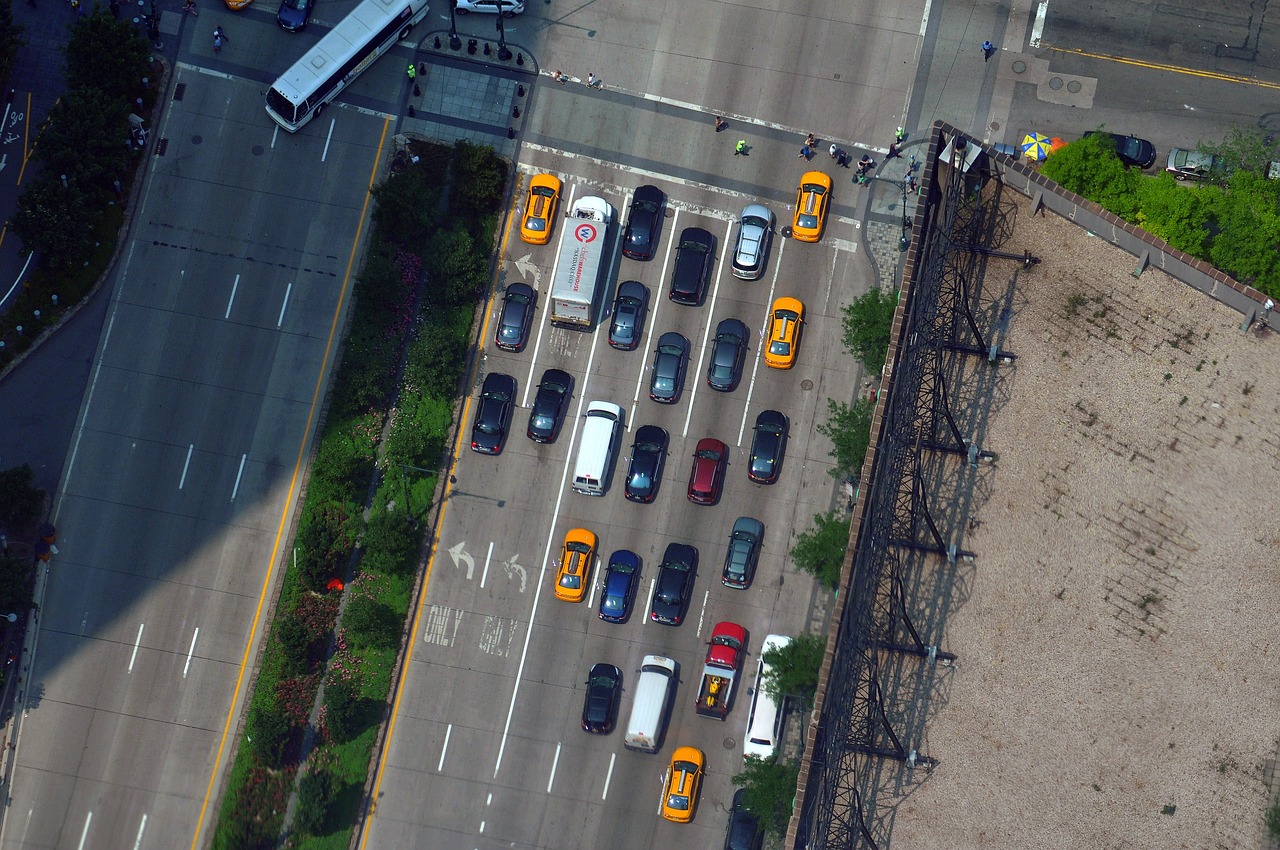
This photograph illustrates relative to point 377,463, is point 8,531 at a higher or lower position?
lower

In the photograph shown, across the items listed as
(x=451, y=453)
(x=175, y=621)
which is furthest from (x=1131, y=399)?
(x=175, y=621)

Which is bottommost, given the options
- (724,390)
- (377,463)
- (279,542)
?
(279,542)

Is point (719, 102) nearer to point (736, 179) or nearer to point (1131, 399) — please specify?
point (736, 179)

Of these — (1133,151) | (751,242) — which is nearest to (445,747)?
(751,242)

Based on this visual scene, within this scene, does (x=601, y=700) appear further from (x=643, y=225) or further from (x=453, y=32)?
(x=453, y=32)

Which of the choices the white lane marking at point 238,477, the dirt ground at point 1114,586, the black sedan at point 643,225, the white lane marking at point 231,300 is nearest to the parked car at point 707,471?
the black sedan at point 643,225

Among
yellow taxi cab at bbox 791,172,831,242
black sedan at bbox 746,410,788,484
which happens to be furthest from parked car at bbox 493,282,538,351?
yellow taxi cab at bbox 791,172,831,242

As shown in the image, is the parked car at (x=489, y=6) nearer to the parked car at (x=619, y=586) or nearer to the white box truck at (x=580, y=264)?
the white box truck at (x=580, y=264)
